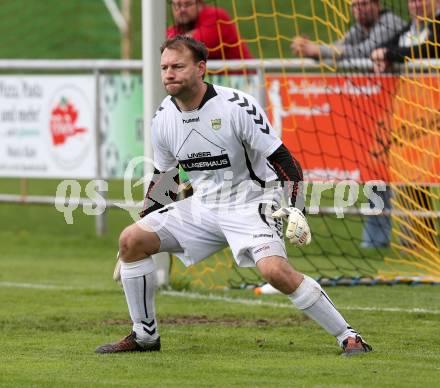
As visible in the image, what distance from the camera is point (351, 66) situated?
11.7 meters

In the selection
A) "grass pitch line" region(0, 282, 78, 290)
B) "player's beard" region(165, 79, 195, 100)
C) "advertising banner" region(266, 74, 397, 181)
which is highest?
"advertising banner" region(266, 74, 397, 181)

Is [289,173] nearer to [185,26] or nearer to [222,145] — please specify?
[222,145]

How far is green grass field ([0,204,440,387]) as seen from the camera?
6.41 metres

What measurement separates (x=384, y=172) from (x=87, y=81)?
163 inches

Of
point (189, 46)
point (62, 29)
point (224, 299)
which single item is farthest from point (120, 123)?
point (62, 29)

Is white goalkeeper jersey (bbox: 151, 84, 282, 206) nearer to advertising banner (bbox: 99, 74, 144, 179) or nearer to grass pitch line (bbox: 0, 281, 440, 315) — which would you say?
grass pitch line (bbox: 0, 281, 440, 315)

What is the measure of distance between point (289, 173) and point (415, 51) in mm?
3885

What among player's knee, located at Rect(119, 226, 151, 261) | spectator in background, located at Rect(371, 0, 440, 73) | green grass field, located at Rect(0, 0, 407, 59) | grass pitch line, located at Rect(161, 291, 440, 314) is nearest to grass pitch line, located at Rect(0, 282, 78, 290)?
grass pitch line, located at Rect(161, 291, 440, 314)

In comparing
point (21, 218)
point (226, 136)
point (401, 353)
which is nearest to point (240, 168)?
point (226, 136)

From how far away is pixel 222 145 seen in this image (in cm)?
737

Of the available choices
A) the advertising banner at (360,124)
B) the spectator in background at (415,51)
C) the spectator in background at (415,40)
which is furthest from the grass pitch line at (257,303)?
the spectator in background at (415,40)

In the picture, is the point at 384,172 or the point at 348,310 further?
the point at 384,172

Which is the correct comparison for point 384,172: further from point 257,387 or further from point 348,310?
point 257,387

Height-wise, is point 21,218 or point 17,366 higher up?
point 21,218
